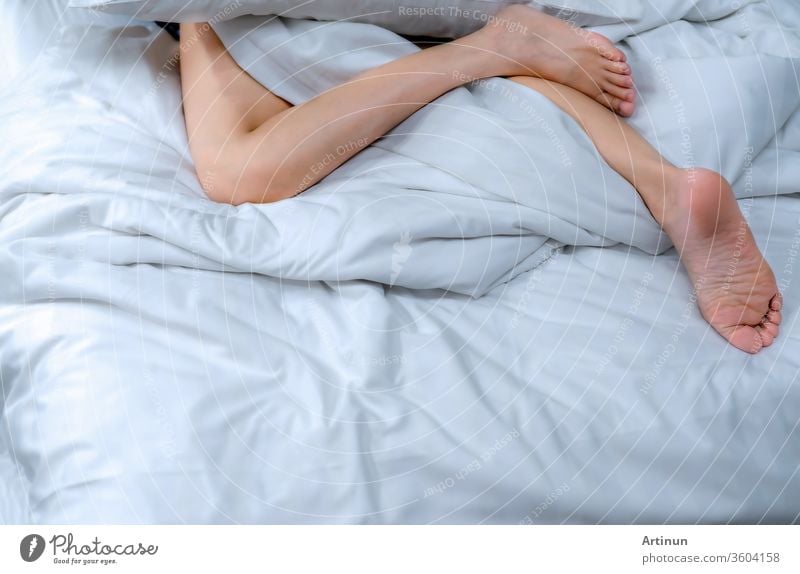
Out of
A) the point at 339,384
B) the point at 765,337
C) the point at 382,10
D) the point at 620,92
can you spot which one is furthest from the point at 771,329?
Answer: the point at 382,10

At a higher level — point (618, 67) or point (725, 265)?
point (618, 67)

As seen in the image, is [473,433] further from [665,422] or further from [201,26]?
[201,26]

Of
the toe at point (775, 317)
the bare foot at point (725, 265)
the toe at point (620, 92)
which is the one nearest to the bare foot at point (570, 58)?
the toe at point (620, 92)

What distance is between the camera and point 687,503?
68 cm

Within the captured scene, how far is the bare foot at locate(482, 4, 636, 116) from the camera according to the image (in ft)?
2.65

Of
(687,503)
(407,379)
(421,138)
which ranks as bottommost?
(687,503)

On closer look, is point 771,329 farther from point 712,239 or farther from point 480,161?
point 480,161

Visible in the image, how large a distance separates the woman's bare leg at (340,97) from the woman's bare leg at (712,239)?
8cm

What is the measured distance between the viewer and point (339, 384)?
651 mm

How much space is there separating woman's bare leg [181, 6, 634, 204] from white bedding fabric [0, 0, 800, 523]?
0.21ft

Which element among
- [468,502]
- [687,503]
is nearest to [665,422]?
[687,503]

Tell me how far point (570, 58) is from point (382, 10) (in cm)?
21
